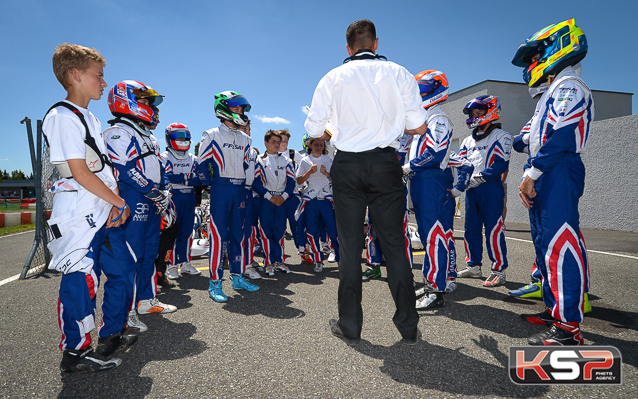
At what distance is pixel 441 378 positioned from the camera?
220 centimetres

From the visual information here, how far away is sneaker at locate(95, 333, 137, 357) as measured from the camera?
2531 mm

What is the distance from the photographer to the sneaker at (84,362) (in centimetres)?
232

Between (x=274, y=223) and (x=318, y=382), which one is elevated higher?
(x=274, y=223)

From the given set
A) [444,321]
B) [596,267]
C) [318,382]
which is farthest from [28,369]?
[596,267]

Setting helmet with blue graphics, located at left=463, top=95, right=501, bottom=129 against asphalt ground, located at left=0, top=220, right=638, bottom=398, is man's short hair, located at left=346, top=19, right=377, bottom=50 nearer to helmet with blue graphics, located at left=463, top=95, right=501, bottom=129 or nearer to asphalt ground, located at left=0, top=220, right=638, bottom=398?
asphalt ground, located at left=0, top=220, right=638, bottom=398

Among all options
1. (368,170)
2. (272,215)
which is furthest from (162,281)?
(368,170)

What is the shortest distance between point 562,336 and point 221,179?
3.79m

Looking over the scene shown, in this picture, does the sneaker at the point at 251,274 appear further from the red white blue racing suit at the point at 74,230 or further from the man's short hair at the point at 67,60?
the man's short hair at the point at 67,60

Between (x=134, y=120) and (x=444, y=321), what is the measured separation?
3626mm

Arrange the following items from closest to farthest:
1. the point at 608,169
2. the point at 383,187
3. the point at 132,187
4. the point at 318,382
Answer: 1. the point at 318,382
2. the point at 383,187
3. the point at 132,187
4. the point at 608,169

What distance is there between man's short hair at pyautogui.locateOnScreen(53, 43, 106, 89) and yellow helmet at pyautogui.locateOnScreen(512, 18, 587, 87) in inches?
147

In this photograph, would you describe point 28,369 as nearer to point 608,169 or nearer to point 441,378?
point 441,378

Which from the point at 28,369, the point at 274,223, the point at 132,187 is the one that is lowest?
the point at 28,369

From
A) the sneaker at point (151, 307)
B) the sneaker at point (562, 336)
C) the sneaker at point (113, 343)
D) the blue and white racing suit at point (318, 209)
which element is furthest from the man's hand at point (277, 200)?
the sneaker at point (562, 336)
